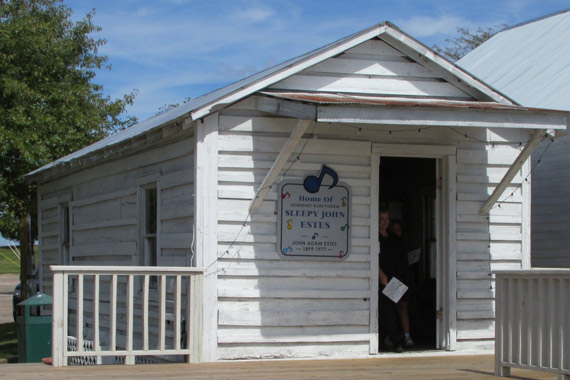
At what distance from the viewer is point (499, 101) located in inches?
411

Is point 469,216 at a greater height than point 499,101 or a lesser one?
lesser

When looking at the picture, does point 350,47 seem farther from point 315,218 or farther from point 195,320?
point 195,320

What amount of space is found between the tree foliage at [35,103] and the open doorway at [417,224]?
7.21 meters

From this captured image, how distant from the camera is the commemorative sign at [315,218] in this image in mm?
9672

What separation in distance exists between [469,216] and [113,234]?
5.00 meters

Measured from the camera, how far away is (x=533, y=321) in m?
7.74

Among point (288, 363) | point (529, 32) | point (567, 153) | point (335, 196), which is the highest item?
point (529, 32)

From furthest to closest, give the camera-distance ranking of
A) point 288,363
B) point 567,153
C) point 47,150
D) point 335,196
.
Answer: point 47,150 → point 567,153 → point 335,196 → point 288,363

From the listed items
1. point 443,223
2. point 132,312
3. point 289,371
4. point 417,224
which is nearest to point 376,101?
point 443,223

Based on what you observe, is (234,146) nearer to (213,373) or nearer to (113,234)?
(213,373)

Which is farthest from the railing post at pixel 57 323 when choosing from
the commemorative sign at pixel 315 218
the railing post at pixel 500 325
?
the railing post at pixel 500 325

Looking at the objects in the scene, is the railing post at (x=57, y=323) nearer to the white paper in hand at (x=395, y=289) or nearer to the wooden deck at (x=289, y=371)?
the wooden deck at (x=289, y=371)

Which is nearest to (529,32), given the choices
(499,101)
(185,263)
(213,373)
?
(499,101)

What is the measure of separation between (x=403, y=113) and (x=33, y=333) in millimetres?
6572
